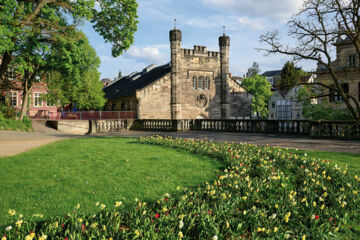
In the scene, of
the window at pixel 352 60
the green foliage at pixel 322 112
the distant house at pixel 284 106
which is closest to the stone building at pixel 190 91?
the window at pixel 352 60

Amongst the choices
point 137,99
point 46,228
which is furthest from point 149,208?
point 137,99

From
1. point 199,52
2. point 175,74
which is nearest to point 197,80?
point 175,74

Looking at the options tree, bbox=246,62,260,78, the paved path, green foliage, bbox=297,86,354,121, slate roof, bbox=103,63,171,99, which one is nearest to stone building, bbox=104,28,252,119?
slate roof, bbox=103,63,171,99

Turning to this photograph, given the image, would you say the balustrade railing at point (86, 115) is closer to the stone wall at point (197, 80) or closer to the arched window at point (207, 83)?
the stone wall at point (197, 80)

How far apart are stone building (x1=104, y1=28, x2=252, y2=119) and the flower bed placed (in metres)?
30.9

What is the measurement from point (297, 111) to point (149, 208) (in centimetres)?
7796

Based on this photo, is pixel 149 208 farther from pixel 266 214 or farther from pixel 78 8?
pixel 78 8

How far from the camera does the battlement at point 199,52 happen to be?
39.2 metres

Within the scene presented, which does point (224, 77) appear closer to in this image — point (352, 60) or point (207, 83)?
point (207, 83)

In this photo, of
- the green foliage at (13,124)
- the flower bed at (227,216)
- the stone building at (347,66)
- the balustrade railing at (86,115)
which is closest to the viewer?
the flower bed at (227,216)

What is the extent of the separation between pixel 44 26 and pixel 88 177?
16.6m

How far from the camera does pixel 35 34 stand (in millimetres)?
18422

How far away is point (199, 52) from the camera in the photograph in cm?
4047

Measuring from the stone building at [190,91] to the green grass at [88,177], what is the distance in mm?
26771
